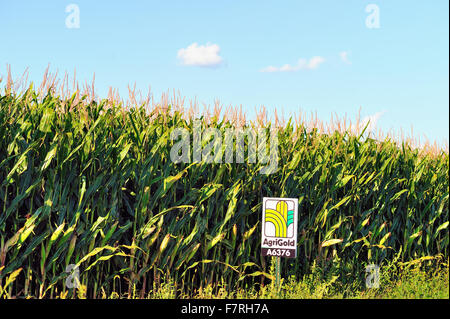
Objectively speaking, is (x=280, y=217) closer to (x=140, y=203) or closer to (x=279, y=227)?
(x=279, y=227)

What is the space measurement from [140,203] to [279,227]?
167 centimetres

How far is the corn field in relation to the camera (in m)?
5.49

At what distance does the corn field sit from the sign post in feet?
1.68

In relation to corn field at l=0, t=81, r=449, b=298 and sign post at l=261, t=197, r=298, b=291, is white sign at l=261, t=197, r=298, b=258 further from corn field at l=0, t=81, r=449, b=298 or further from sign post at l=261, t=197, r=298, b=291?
corn field at l=0, t=81, r=449, b=298

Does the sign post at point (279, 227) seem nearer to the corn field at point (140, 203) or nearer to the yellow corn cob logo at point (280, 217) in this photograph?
the yellow corn cob logo at point (280, 217)

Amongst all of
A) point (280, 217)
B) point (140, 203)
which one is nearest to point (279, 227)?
point (280, 217)

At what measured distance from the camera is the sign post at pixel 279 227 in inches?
237

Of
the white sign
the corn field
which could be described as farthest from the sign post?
the corn field

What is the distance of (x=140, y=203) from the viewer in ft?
19.4

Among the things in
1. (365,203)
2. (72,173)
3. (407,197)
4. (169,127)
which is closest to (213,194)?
(169,127)

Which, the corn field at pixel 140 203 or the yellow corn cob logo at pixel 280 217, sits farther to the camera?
the yellow corn cob logo at pixel 280 217

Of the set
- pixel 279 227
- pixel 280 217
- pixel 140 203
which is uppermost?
pixel 140 203

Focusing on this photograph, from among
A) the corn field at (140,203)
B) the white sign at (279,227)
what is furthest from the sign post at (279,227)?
the corn field at (140,203)

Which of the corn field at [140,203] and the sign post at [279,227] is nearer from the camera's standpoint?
the corn field at [140,203]
